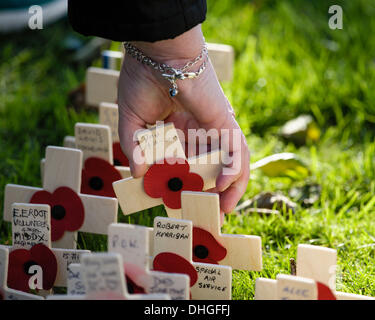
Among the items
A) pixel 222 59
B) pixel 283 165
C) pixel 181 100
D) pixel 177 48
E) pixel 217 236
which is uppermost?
pixel 222 59

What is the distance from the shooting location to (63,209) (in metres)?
1.48

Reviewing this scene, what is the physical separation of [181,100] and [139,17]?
0.87 ft

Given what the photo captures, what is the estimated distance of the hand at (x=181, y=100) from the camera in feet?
4.45

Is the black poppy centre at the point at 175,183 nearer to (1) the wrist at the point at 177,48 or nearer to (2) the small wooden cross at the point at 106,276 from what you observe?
(1) the wrist at the point at 177,48

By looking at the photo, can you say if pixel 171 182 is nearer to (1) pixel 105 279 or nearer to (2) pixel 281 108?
(1) pixel 105 279

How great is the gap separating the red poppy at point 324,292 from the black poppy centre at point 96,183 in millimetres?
713

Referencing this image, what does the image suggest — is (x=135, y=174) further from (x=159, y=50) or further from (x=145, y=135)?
(x=159, y=50)

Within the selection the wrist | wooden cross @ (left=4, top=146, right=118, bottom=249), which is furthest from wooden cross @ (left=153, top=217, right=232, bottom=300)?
the wrist

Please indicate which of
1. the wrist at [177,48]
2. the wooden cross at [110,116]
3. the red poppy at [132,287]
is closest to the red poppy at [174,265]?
the red poppy at [132,287]

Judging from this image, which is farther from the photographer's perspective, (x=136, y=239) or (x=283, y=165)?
(x=283, y=165)

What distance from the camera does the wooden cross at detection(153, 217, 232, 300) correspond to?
121 centimetres

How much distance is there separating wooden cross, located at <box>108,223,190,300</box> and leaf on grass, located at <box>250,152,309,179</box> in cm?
87

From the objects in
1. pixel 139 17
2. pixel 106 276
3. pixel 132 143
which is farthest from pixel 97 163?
pixel 106 276
